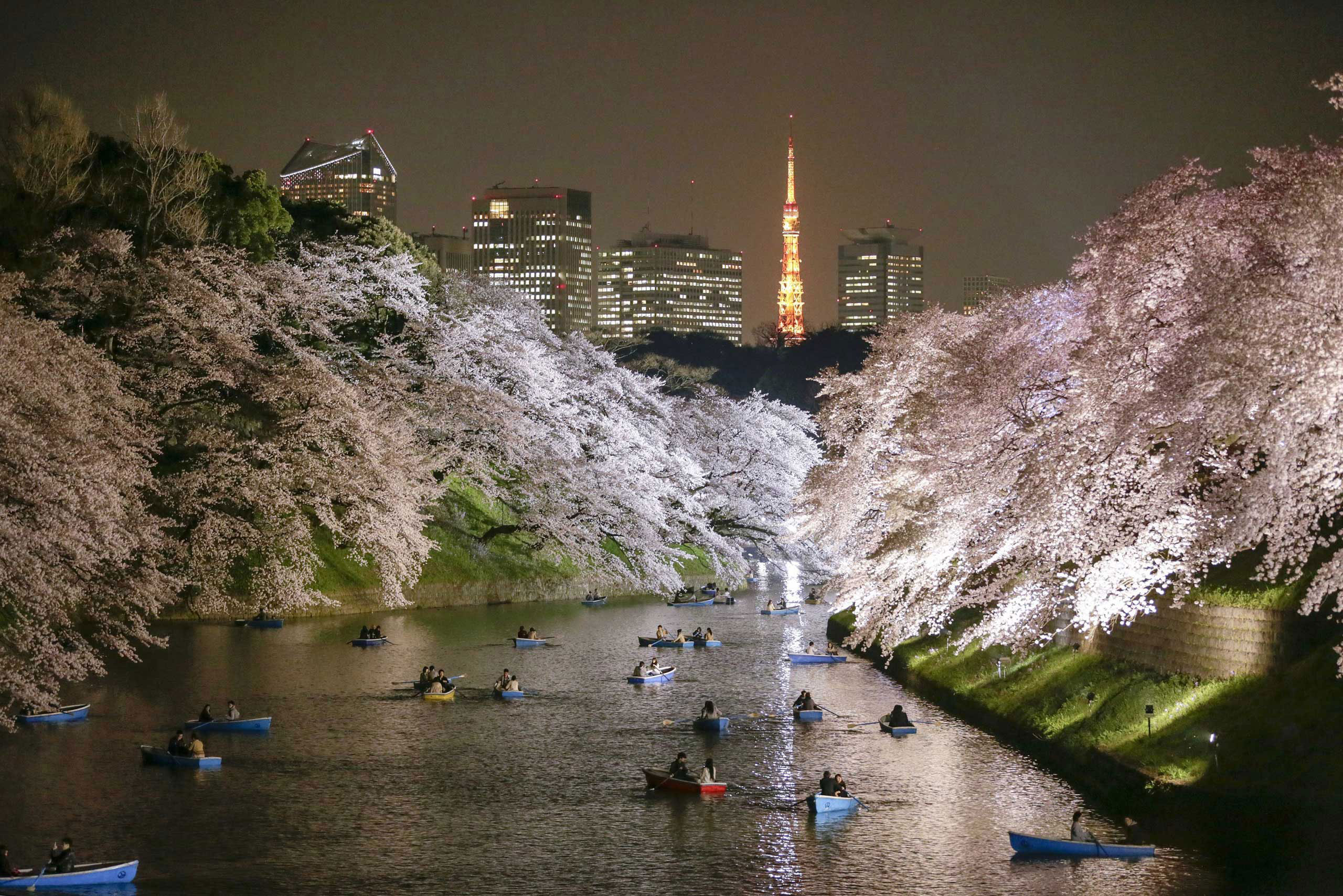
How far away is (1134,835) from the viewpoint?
20375 millimetres

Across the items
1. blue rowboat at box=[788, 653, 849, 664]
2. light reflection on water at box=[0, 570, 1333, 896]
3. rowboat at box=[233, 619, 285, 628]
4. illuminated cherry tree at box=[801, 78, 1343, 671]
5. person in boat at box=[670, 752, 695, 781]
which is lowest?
light reflection on water at box=[0, 570, 1333, 896]

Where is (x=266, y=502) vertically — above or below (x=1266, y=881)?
above

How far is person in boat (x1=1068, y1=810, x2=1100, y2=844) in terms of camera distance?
64.6ft

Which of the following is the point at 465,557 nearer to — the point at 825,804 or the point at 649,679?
the point at 649,679

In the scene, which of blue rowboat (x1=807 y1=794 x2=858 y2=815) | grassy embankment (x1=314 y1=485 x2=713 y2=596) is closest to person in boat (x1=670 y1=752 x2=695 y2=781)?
blue rowboat (x1=807 y1=794 x2=858 y2=815)

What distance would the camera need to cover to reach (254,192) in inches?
1944

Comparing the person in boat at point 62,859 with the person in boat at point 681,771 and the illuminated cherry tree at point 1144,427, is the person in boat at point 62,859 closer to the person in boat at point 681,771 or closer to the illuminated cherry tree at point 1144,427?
the person in boat at point 681,771

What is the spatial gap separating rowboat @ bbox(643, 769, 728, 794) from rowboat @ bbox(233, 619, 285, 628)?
23.9 metres

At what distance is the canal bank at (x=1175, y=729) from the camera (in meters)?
19.5

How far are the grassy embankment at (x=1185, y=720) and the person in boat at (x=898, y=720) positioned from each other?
1890 mm

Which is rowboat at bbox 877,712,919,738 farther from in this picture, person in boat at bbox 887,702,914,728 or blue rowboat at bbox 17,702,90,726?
blue rowboat at bbox 17,702,90,726

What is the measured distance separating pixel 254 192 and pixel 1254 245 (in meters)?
39.0

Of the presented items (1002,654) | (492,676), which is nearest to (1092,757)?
(1002,654)

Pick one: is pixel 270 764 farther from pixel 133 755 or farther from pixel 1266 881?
pixel 1266 881
